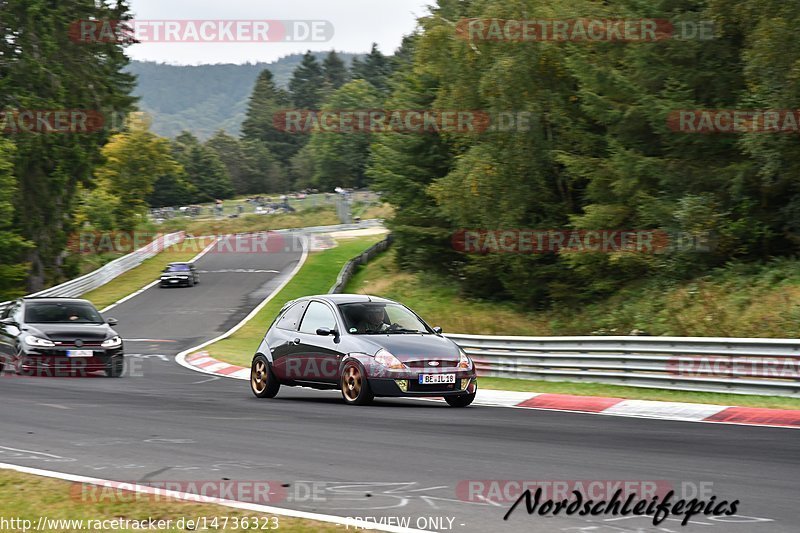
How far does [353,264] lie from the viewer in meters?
52.9

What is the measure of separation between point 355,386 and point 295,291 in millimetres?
35823

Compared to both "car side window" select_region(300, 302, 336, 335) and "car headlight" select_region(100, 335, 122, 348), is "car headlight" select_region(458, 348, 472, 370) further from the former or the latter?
"car headlight" select_region(100, 335, 122, 348)

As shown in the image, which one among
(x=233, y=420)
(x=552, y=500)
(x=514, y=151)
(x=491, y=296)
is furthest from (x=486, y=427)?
(x=491, y=296)

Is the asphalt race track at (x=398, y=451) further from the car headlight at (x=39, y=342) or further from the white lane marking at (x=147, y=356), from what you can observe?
the white lane marking at (x=147, y=356)

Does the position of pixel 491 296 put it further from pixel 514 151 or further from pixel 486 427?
pixel 486 427

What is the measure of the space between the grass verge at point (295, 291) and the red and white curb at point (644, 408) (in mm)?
10404

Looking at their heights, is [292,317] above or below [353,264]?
above

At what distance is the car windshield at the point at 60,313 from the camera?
20906 mm

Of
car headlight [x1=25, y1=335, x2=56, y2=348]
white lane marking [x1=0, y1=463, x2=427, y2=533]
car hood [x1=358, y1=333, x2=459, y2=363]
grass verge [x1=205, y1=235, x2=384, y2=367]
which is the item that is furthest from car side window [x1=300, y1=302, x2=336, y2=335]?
grass verge [x1=205, y1=235, x2=384, y2=367]

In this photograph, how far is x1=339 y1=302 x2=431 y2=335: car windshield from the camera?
15.0 meters

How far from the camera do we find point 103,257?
66.2 m

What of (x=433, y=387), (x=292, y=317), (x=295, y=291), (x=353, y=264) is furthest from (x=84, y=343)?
(x=353, y=264)

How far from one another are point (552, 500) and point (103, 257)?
2453 inches

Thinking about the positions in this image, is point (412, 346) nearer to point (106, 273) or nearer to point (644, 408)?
point (644, 408)
